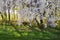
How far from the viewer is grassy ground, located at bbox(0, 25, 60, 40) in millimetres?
1365

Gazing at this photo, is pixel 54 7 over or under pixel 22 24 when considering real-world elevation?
over

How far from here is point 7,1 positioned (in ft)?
4.80

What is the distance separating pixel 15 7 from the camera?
1447mm

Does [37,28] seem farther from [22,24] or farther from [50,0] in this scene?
[50,0]

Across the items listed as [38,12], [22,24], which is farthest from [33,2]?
[22,24]

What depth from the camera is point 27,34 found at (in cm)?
138

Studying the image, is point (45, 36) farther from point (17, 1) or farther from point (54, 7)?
point (17, 1)

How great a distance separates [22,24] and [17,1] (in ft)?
0.66

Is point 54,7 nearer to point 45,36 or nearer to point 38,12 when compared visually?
point 38,12

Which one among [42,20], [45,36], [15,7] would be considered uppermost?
[15,7]

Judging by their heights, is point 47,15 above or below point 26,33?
above

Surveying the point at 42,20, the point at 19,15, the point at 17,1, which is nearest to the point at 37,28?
the point at 42,20

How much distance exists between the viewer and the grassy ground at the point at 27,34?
4.48 feet

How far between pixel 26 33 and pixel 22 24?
89mm
